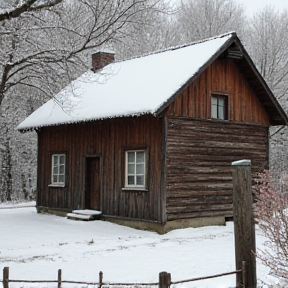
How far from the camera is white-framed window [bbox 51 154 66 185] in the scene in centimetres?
2102

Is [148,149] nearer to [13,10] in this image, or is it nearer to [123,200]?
[123,200]

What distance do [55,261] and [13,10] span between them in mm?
5860

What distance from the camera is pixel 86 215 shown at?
18.4 meters

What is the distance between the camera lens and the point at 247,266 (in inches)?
278

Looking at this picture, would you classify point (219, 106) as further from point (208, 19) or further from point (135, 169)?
point (208, 19)

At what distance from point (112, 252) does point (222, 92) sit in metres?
7.91

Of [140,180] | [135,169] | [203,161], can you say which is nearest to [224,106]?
[203,161]

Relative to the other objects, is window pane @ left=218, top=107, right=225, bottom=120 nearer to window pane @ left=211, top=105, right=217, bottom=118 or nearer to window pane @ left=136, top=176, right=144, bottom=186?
window pane @ left=211, top=105, right=217, bottom=118

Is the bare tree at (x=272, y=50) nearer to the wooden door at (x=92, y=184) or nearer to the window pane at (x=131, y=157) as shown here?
the wooden door at (x=92, y=184)

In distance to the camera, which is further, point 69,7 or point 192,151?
point 192,151

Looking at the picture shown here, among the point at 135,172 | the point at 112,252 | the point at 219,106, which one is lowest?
the point at 112,252

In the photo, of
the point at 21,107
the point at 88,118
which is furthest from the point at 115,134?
A: the point at 21,107


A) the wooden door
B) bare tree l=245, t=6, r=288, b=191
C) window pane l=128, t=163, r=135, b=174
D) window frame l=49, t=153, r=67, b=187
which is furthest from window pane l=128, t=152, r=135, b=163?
bare tree l=245, t=6, r=288, b=191

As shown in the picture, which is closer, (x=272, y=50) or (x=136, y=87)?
(x=136, y=87)
